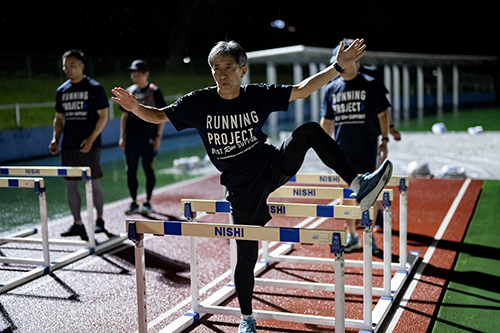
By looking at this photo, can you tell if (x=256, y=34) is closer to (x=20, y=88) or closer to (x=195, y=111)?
(x=20, y=88)

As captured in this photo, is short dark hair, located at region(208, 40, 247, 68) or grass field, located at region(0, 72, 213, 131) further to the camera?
grass field, located at region(0, 72, 213, 131)

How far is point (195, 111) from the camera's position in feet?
10.9

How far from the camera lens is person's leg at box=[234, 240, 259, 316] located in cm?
337

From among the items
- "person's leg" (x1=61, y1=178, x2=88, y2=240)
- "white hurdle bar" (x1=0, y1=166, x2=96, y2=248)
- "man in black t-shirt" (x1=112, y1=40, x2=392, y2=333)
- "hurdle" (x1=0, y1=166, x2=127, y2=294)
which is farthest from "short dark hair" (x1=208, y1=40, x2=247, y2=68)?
"person's leg" (x1=61, y1=178, x2=88, y2=240)

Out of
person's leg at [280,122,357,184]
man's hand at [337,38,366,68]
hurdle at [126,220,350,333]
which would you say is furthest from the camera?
person's leg at [280,122,357,184]

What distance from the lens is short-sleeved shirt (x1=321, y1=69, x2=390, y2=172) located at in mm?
5344

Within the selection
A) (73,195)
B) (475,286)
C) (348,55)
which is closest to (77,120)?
(73,195)

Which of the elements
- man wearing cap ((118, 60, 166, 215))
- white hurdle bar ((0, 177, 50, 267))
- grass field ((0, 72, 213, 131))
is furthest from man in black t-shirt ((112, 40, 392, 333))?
grass field ((0, 72, 213, 131))

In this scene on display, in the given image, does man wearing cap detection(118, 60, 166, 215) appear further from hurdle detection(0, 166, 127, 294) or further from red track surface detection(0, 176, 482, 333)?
hurdle detection(0, 166, 127, 294)

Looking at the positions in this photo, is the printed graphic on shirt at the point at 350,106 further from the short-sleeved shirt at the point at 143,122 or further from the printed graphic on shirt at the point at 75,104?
the printed graphic on shirt at the point at 75,104

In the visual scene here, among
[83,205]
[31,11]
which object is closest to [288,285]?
[83,205]

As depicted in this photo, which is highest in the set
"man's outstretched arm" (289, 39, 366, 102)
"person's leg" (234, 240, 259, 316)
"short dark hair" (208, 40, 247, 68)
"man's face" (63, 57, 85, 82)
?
"man's face" (63, 57, 85, 82)

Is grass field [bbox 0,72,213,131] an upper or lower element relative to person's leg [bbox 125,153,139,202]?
upper

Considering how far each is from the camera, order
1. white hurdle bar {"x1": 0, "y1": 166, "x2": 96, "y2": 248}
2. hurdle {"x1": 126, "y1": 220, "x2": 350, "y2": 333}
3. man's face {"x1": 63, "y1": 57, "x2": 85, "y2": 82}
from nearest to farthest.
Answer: hurdle {"x1": 126, "y1": 220, "x2": 350, "y2": 333} → white hurdle bar {"x1": 0, "y1": 166, "x2": 96, "y2": 248} → man's face {"x1": 63, "y1": 57, "x2": 85, "y2": 82}
